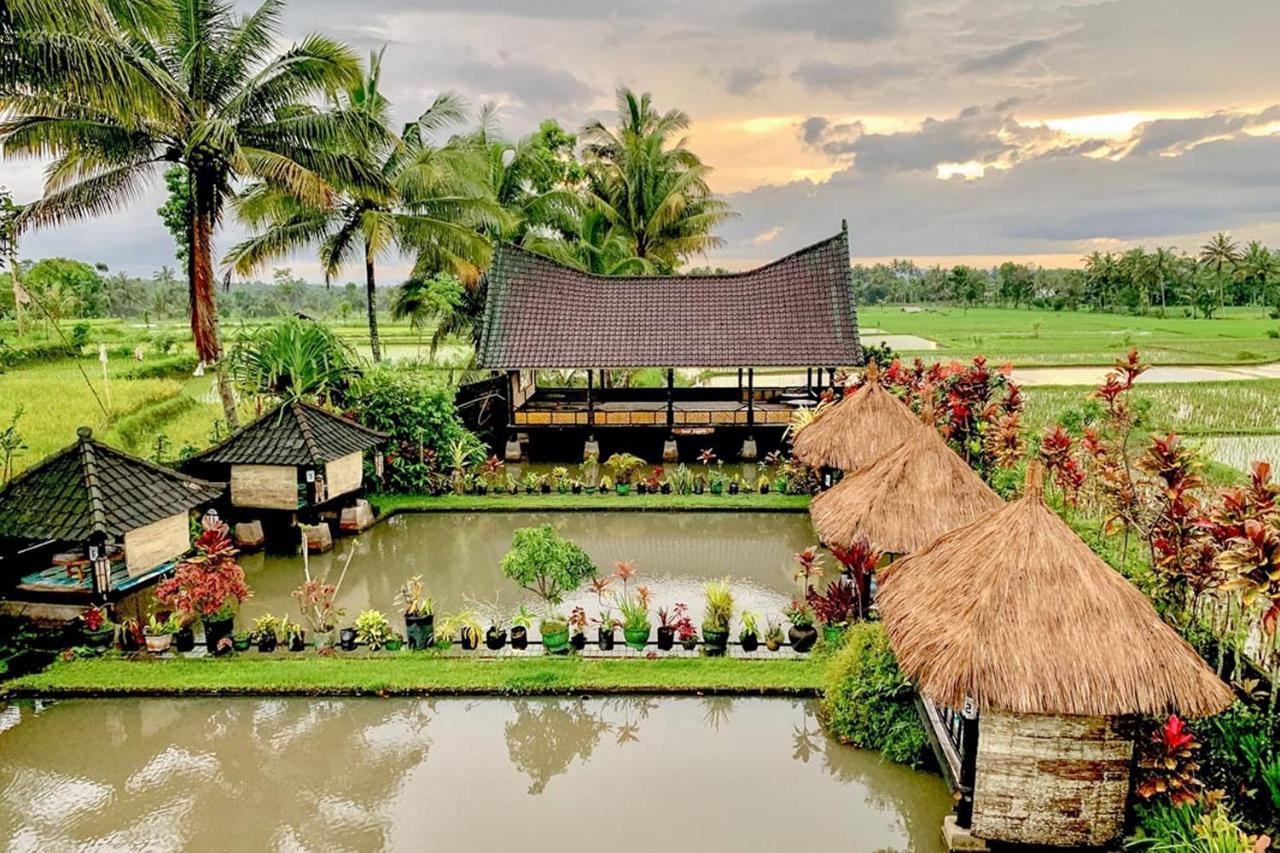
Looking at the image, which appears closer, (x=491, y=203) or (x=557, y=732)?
(x=557, y=732)

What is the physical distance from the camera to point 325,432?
41.7 feet

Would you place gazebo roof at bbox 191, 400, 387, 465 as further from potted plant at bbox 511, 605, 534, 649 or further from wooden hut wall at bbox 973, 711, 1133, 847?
wooden hut wall at bbox 973, 711, 1133, 847

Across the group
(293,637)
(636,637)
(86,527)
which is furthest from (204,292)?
(636,637)

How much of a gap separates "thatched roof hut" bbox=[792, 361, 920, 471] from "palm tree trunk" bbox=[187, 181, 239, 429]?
9.63 metres

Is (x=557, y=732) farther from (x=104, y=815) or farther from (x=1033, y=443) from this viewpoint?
(x=1033, y=443)

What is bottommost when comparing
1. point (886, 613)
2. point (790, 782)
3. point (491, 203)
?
point (790, 782)

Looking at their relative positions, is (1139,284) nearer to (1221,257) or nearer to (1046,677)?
(1221,257)

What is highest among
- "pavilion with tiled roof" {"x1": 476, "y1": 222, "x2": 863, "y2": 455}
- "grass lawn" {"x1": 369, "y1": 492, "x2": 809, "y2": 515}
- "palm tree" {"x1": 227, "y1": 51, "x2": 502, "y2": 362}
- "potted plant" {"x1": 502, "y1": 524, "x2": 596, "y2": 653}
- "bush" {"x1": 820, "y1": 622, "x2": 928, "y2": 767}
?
"palm tree" {"x1": 227, "y1": 51, "x2": 502, "y2": 362}

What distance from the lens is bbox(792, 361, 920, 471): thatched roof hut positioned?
12227 millimetres

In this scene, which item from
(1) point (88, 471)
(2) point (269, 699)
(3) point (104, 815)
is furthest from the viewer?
(1) point (88, 471)

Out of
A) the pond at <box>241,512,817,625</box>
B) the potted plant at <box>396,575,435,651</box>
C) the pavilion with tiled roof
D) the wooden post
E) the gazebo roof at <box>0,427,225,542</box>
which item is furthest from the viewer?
the pavilion with tiled roof

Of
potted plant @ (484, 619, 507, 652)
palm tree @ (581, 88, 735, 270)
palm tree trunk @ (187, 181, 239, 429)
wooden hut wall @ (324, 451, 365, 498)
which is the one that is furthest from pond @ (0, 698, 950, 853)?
palm tree @ (581, 88, 735, 270)

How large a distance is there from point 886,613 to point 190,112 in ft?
43.7

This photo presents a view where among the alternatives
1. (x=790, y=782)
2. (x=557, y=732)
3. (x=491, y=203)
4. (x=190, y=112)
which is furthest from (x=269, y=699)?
(x=491, y=203)
